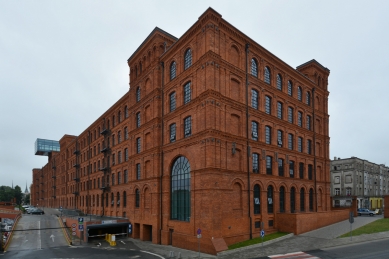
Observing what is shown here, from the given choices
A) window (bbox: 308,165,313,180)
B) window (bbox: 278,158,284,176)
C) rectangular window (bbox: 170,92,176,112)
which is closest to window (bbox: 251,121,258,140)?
window (bbox: 278,158,284,176)

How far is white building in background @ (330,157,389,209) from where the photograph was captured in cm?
6775

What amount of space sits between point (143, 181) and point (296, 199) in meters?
17.9

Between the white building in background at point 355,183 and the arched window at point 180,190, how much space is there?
50.8m

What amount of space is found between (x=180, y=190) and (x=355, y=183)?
52215 mm

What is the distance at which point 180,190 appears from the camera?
3042cm

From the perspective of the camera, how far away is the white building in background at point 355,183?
67750 millimetres

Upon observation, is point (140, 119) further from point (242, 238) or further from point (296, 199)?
point (296, 199)

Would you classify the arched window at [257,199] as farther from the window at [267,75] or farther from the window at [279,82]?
the window at [279,82]

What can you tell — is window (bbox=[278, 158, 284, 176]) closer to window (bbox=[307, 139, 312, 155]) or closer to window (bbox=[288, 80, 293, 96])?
window (bbox=[307, 139, 312, 155])

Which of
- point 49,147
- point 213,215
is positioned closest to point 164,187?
point 213,215

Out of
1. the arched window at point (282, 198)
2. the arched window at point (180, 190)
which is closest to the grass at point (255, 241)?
the arched window at point (282, 198)

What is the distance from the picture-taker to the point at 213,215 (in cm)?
2556

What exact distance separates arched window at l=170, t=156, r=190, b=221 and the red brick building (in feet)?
0.32

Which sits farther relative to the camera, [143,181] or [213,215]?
[143,181]
